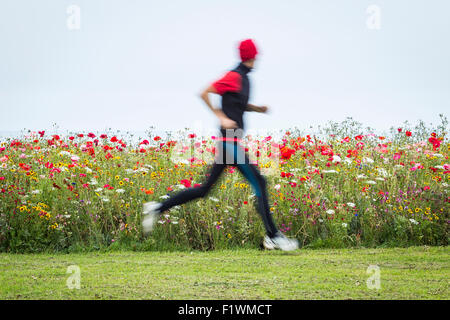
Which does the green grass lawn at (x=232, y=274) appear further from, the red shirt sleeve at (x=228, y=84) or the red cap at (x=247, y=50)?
the red cap at (x=247, y=50)

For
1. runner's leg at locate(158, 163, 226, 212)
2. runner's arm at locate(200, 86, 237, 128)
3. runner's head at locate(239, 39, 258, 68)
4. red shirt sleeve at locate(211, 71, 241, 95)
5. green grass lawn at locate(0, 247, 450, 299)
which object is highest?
runner's head at locate(239, 39, 258, 68)

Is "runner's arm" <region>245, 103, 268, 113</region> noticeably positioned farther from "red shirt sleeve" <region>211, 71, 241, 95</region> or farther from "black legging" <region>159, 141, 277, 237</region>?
"black legging" <region>159, 141, 277, 237</region>

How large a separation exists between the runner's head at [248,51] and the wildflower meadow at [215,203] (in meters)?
3.39

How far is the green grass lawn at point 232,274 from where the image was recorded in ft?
18.5

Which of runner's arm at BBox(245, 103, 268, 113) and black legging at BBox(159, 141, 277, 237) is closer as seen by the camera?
black legging at BBox(159, 141, 277, 237)

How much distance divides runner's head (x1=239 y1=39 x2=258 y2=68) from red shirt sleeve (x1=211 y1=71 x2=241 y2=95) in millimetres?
238

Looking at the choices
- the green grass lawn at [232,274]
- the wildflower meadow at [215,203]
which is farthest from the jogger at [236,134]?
the wildflower meadow at [215,203]

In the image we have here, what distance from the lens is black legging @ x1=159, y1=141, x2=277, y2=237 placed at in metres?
4.63

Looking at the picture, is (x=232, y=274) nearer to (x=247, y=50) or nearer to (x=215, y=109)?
(x=215, y=109)

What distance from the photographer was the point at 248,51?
4.79 m

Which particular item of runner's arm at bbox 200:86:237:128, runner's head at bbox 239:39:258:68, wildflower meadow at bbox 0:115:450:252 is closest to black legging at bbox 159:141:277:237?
runner's arm at bbox 200:86:237:128

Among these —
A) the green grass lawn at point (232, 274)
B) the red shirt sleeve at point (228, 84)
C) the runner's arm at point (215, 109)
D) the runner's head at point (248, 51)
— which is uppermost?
the runner's head at point (248, 51)
